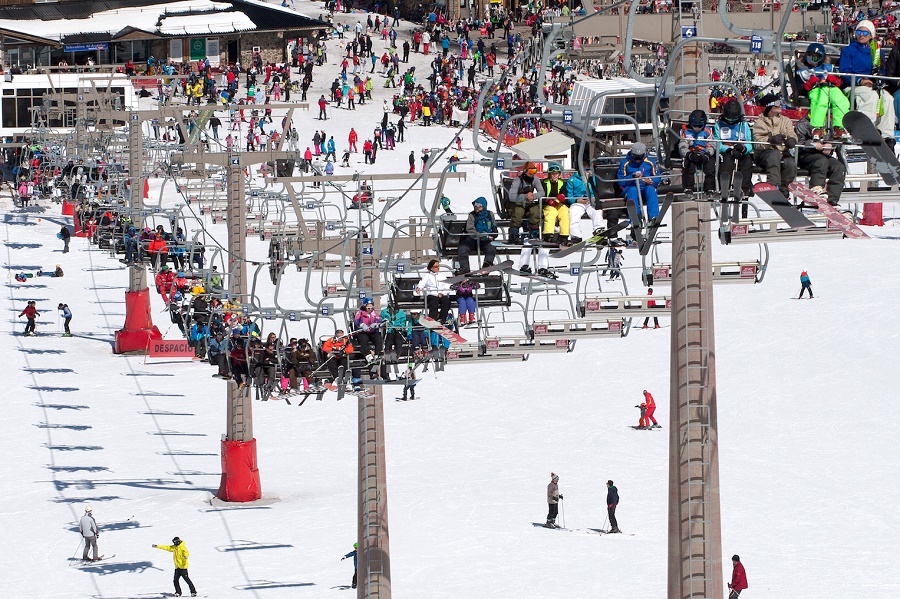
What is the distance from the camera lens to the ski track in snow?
2844 centimetres

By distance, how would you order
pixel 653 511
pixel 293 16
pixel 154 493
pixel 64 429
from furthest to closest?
pixel 293 16, pixel 64 429, pixel 154 493, pixel 653 511

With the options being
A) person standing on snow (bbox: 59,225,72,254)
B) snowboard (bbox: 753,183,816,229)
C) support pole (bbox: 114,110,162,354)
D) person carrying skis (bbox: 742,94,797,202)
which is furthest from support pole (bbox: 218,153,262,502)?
person standing on snow (bbox: 59,225,72,254)

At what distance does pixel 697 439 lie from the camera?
16.1m

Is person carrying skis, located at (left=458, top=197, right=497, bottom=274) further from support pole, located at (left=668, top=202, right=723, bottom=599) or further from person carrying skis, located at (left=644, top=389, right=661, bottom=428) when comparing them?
person carrying skis, located at (left=644, top=389, right=661, bottom=428)

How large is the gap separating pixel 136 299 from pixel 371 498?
23.1 meters

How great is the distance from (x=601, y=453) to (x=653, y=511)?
393 centimetres

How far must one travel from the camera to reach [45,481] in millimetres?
34562

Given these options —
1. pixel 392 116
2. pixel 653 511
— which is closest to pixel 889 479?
pixel 653 511

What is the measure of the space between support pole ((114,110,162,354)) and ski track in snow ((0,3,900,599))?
51 centimetres

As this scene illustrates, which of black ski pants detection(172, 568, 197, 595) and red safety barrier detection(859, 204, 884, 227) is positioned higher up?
red safety barrier detection(859, 204, 884, 227)

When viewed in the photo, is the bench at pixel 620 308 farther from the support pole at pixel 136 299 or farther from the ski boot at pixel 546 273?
the support pole at pixel 136 299

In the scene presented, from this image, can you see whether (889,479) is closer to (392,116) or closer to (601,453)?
(601,453)

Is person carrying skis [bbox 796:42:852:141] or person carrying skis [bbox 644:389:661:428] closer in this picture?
person carrying skis [bbox 796:42:852:141]

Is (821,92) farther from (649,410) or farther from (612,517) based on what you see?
(649,410)
